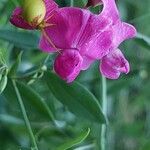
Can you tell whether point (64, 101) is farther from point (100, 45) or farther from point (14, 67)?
point (100, 45)

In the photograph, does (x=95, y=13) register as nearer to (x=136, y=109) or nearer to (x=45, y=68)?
(x=45, y=68)

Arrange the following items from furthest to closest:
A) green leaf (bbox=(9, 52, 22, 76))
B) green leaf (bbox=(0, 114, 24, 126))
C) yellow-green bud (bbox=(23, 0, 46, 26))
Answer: green leaf (bbox=(0, 114, 24, 126)) → green leaf (bbox=(9, 52, 22, 76)) → yellow-green bud (bbox=(23, 0, 46, 26))

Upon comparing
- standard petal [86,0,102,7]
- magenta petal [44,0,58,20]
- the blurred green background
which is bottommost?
the blurred green background

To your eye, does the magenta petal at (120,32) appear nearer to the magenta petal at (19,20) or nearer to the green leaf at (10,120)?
the magenta petal at (19,20)

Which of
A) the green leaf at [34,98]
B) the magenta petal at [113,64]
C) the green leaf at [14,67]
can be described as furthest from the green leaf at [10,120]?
the magenta petal at [113,64]

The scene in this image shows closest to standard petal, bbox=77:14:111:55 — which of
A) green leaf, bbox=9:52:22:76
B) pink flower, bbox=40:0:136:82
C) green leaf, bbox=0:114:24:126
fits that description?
pink flower, bbox=40:0:136:82

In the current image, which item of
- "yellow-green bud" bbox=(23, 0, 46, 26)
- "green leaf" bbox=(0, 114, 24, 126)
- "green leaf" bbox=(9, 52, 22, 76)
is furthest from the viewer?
"green leaf" bbox=(0, 114, 24, 126)

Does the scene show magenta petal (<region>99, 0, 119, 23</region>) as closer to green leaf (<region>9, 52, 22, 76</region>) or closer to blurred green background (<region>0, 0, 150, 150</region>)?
blurred green background (<region>0, 0, 150, 150</region>)
